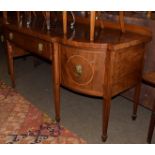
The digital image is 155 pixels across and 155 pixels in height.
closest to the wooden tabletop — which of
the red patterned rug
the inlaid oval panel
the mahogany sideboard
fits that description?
the mahogany sideboard

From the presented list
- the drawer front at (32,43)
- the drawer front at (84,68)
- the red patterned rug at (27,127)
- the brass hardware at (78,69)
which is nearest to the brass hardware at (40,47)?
the drawer front at (32,43)

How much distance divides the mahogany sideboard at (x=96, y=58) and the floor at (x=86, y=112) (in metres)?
0.19

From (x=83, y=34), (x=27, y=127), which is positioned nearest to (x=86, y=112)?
(x=27, y=127)

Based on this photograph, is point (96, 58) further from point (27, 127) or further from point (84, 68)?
point (27, 127)

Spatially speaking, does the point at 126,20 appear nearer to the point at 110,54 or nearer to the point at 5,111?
the point at 110,54

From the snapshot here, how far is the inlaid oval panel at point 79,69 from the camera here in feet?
4.95

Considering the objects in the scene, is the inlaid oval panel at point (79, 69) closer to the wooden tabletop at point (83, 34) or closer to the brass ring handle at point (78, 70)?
the brass ring handle at point (78, 70)

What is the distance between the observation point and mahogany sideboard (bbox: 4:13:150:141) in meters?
1.44

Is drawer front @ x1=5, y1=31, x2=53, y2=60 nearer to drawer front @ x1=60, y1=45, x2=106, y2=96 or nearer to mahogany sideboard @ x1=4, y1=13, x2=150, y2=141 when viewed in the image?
mahogany sideboard @ x1=4, y1=13, x2=150, y2=141

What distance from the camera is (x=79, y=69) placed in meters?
Answer: 1.55

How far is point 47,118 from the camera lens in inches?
79.2

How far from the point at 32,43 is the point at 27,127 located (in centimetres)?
70
